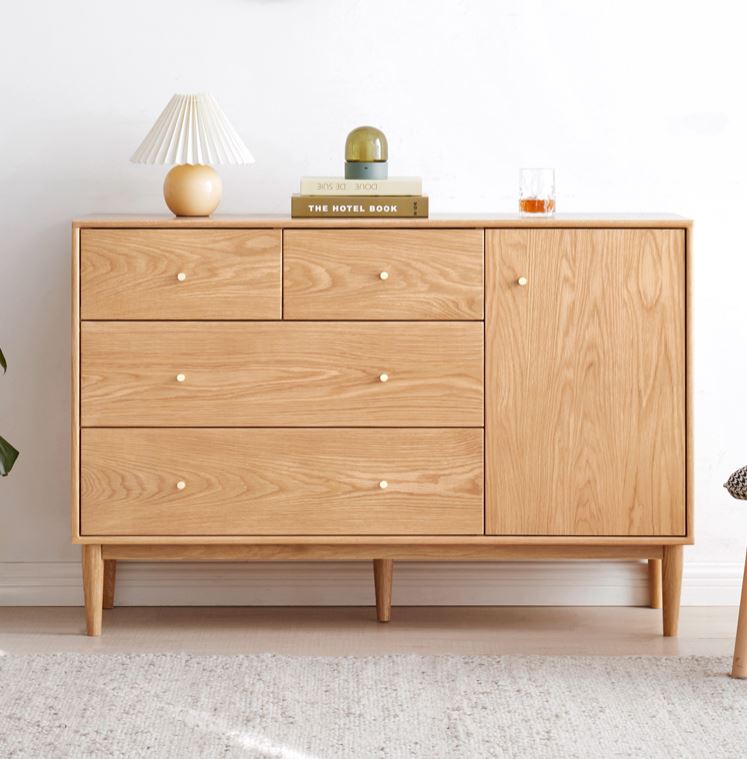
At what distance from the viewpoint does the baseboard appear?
279 centimetres

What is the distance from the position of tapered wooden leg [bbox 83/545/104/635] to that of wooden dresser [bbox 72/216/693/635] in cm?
5

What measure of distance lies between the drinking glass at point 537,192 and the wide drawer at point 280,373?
0.98ft

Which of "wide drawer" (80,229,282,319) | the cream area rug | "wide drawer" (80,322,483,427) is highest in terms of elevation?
"wide drawer" (80,229,282,319)

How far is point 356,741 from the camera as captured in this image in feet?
6.50

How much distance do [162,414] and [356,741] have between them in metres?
0.79

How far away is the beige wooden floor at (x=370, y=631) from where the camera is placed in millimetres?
2463

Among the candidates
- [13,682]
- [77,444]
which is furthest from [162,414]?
[13,682]

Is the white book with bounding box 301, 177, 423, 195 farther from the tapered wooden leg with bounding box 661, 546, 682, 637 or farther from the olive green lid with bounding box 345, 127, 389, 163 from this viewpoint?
the tapered wooden leg with bounding box 661, 546, 682, 637

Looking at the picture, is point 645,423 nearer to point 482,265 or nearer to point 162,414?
point 482,265

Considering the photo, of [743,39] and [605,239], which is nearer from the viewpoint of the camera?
[605,239]

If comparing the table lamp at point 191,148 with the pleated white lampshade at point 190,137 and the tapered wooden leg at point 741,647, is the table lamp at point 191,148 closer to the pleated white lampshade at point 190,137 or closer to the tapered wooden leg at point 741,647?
the pleated white lampshade at point 190,137

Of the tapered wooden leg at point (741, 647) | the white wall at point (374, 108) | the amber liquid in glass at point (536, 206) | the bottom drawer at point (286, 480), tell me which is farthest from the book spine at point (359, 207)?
the tapered wooden leg at point (741, 647)

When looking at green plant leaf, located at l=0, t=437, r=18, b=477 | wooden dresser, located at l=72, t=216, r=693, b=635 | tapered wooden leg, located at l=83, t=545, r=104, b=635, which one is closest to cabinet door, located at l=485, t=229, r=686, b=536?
wooden dresser, located at l=72, t=216, r=693, b=635

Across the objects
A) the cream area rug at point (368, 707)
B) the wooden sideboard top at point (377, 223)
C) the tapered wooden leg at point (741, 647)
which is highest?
the wooden sideboard top at point (377, 223)
